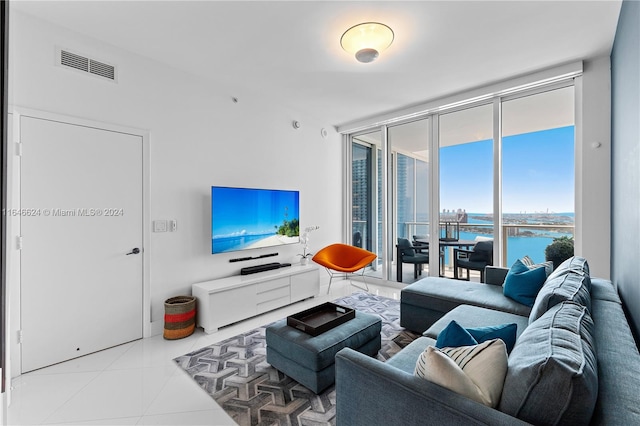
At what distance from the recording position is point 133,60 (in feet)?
9.33

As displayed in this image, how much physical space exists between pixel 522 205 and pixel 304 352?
331 centimetres

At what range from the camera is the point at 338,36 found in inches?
101

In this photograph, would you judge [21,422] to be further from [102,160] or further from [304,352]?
[102,160]

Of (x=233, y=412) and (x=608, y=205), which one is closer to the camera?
(x=233, y=412)

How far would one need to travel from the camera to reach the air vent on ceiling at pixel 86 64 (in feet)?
8.05

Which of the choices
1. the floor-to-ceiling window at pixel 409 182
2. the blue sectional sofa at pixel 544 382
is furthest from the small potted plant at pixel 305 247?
the blue sectional sofa at pixel 544 382

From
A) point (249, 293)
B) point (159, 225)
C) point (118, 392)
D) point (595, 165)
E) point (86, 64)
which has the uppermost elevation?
point (86, 64)

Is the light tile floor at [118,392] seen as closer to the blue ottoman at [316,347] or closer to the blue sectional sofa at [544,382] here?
the blue ottoman at [316,347]

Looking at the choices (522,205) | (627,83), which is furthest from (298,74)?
(522,205)

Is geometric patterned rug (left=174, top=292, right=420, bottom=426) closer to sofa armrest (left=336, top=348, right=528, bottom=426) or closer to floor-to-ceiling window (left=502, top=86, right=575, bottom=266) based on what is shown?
sofa armrest (left=336, top=348, right=528, bottom=426)

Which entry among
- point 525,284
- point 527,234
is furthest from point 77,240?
point 527,234

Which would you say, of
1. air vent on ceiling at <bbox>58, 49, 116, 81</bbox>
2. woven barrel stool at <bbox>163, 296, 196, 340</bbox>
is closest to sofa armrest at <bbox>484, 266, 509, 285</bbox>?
woven barrel stool at <bbox>163, 296, 196, 340</bbox>

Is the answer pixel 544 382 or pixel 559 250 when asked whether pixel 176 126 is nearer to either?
pixel 544 382

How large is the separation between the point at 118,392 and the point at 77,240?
1326 millimetres
